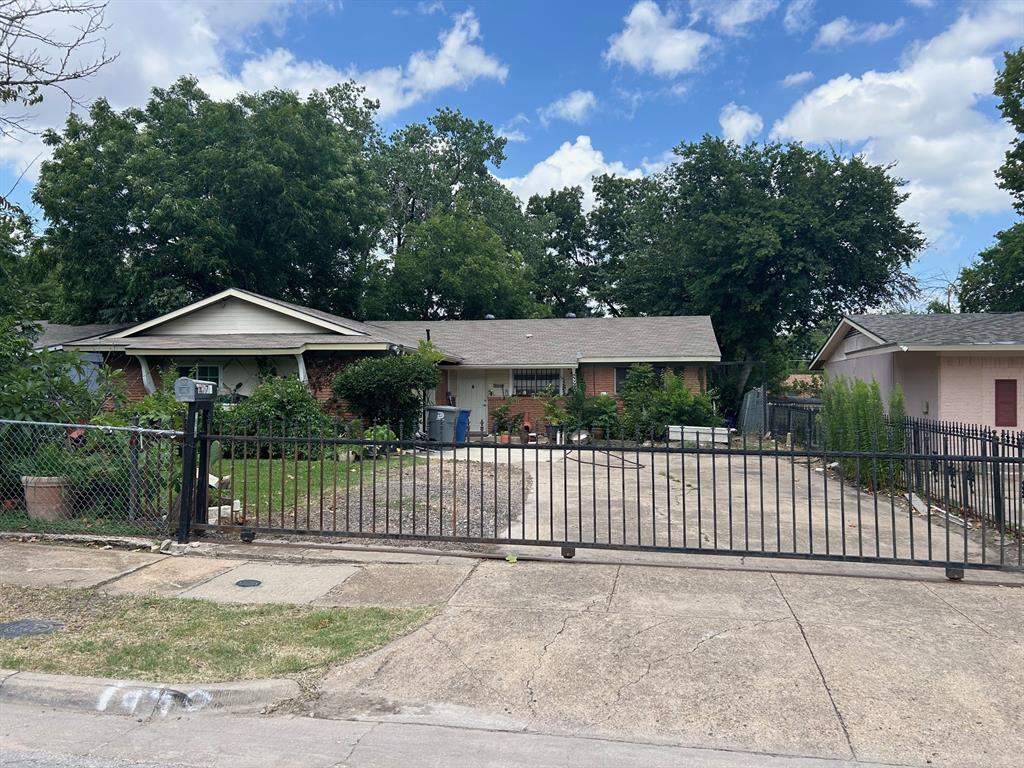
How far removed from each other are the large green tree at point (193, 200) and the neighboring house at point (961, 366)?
21271 mm

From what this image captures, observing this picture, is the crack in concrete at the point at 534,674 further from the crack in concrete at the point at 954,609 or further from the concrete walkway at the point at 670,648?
the crack in concrete at the point at 954,609

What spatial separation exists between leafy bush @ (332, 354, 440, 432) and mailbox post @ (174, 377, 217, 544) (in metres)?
8.80

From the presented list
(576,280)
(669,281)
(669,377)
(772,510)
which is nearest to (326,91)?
(576,280)

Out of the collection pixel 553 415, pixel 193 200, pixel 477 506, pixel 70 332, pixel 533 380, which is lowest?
pixel 477 506

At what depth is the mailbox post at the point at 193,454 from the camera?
743 cm

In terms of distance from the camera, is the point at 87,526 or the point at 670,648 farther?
the point at 87,526

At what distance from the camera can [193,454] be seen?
747 cm

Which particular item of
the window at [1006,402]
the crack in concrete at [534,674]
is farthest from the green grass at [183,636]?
the window at [1006,402]

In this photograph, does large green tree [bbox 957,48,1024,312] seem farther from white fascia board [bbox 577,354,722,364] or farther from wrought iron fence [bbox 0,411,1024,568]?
wrought iron fence [bbox 0,411,1024,568]

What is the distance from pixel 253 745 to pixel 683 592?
377 centimetres

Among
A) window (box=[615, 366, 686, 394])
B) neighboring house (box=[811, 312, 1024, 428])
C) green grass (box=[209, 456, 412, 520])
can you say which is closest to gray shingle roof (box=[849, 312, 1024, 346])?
neighboring house (box=[811, 312, 1024, 428])

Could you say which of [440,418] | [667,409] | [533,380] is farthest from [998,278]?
[440,418]

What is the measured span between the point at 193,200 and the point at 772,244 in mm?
24053

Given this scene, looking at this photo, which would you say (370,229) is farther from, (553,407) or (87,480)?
(87,480)
